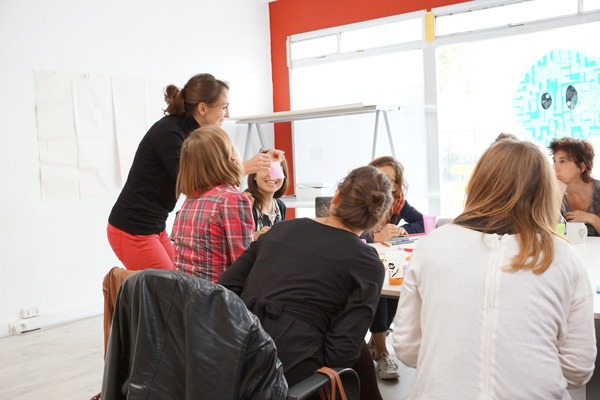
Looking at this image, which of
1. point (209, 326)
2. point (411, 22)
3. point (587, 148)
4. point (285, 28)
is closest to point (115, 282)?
point (209, 326)

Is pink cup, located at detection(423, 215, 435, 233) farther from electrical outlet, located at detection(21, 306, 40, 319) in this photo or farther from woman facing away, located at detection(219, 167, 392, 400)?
electrical outlet, located at detection(21, 306, 40, 319)

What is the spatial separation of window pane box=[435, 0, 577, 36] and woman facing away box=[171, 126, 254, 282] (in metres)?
3.38

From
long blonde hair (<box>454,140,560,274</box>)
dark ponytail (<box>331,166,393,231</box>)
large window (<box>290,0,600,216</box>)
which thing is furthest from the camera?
large window (<box>290,0,600,216</box>)

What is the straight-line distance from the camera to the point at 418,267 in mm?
1501

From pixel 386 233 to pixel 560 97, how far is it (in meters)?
2.36

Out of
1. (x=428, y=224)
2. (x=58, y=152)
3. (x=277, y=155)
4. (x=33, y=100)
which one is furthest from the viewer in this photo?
(x=58, y=152)

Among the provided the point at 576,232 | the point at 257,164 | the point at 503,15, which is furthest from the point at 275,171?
the point at 503,15

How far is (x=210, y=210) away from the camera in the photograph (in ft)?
7.00

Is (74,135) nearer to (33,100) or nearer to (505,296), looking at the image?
(33,100)

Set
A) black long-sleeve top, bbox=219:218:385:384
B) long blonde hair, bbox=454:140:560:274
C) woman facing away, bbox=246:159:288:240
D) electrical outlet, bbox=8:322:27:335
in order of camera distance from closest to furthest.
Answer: long blonde hair, bbox=454:140:560:274 < black long-sleeve top, bbox=219:218:385:384 < woman facing away, bbox=246:159:288:240 < electrical outlet, bbox=8:322:27:335

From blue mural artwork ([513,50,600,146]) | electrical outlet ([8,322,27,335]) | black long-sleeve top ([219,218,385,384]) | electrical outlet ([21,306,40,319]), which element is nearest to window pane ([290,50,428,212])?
blue mural artwork ([513,50,600,146])

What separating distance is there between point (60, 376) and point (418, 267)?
2.59 m

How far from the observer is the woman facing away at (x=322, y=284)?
171cm

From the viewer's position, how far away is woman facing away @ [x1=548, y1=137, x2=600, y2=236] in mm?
3174
